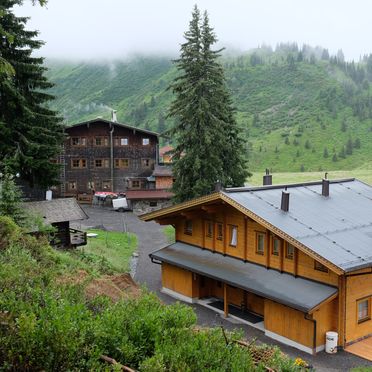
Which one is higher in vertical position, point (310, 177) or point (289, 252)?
point (289, 252)

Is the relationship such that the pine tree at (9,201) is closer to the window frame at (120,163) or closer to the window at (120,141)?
the window at (120,141)

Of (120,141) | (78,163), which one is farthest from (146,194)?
(78,163)

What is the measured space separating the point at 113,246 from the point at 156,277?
26.3ft

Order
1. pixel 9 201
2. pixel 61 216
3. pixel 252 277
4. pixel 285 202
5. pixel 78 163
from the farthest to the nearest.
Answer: pixel 78 163, pixel 61 216, pixel 9 201, pixel 285 202, pixel 252 277

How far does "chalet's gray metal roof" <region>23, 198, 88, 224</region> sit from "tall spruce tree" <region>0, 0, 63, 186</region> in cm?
294

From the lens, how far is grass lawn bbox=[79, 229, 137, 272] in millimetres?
31375

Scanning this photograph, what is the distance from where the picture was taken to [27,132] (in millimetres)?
31016

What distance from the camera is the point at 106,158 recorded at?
204 ft

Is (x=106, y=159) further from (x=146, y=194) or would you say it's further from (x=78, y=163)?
(x=146, y=194)

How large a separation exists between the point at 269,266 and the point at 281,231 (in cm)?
259

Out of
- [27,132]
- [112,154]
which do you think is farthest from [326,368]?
[112,154]

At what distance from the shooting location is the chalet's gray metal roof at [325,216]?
18.7 m

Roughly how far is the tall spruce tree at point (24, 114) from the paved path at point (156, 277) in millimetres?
9294

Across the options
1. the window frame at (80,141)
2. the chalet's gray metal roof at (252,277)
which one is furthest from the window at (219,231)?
the window frame at (80,141)
